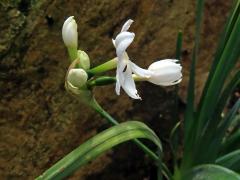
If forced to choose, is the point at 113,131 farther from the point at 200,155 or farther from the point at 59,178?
the point at 200,155

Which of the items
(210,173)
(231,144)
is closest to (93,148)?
(210,173)

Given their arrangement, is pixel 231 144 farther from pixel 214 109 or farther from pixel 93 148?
pixel 93 148

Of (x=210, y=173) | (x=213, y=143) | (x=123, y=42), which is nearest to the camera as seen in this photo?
(x=123, y=42)

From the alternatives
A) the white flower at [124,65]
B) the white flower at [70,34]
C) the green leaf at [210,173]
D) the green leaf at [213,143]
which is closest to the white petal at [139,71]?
the white flower at [124,65]

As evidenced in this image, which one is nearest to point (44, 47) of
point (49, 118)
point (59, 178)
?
point (49, 118)

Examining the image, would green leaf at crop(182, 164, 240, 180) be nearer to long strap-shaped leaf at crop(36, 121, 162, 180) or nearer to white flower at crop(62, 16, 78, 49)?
long strap-shaped leaf at crop(36, 121, 162, 180)

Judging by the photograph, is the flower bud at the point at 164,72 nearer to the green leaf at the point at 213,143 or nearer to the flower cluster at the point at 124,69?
the flower cluster at the point at 124,69

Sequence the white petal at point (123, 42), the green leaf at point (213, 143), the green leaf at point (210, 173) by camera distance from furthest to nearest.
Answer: the green leaf at point (213, 143)
the green leaf at point (210, 173)
the white petal at point (123, 42)

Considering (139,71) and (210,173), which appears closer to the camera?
(139,71)
